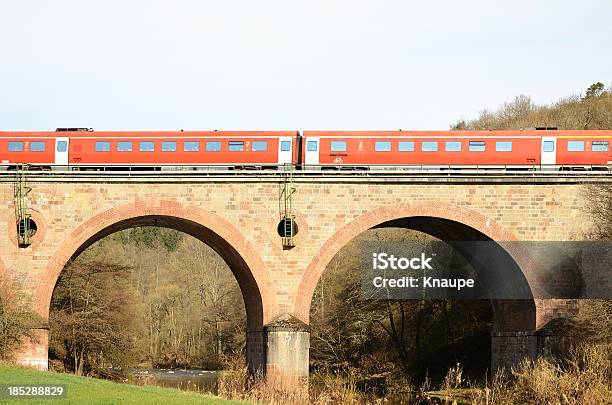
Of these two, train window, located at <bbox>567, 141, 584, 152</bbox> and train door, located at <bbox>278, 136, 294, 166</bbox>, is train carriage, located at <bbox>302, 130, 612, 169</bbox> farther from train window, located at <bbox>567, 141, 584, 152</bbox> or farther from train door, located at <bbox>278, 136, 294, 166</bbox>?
train door, located at <bbox>278, 136, 294, 166</bbox>

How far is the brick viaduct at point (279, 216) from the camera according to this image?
36094 mm

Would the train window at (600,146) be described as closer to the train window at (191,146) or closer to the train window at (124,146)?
the train window at (191,146)

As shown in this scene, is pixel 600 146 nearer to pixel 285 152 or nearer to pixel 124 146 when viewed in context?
pixel 285 152

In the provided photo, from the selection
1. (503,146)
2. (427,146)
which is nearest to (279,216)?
(427,146)

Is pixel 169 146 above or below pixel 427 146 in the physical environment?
below

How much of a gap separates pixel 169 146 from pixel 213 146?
181 centimetres

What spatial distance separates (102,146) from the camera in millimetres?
39188

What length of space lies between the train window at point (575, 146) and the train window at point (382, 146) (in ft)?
23.6

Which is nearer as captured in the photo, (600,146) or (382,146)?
(600,146)

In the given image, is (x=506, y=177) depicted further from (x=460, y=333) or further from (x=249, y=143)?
(x=460, y=333)

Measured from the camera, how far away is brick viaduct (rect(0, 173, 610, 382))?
118ft

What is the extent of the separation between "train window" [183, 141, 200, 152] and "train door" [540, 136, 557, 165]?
45.7 ft

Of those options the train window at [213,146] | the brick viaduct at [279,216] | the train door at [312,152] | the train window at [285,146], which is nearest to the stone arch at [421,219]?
the brick viaduct at [279,216]

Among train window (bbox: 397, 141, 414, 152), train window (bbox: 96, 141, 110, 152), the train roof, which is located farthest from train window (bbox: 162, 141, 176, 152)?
train window (bbox: 397, 141, 414, 152)
